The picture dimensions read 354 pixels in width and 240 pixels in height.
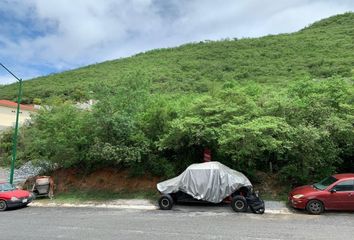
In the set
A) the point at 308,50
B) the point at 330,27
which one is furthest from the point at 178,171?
the point at 330,27

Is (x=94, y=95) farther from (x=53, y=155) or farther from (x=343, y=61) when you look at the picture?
(x=343, y=61)

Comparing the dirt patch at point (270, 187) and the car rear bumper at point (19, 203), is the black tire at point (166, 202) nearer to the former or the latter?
the dirt patch at point (270, 187)

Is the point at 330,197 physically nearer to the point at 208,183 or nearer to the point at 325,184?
the point at 325,184

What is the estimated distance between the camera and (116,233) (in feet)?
35.3

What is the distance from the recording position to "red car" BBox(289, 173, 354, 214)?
13578 millimetres

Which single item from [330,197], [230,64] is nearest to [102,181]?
[330,197]

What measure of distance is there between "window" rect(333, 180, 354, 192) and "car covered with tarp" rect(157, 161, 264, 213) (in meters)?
3.21

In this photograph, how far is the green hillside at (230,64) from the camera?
132 ft

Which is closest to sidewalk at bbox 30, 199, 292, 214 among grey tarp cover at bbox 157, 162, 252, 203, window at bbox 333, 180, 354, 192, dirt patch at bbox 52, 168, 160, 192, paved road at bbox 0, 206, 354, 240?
paved road at bbox 0, 206, 354, 240

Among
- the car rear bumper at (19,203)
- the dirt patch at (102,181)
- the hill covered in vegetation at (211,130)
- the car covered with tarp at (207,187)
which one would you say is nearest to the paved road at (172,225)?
the car covered with tarp at (207,187)

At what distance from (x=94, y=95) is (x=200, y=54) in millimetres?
42457

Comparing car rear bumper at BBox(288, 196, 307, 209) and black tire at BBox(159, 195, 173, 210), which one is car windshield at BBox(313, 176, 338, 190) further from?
black tire at BBox(159, 195, 173, 210)

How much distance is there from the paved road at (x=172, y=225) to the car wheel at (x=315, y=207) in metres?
0.34

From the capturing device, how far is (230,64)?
50688mm
